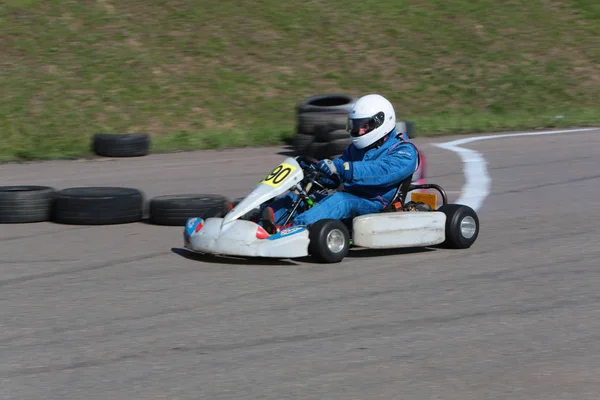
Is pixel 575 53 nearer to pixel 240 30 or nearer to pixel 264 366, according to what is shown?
pixel 240 30

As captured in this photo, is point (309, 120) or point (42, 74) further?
point (42, 74)

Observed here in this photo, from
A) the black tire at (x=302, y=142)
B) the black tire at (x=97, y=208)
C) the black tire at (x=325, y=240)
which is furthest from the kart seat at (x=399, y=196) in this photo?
the black tire at (x=302, y=142)

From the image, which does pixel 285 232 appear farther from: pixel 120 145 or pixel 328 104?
pixel 328 104

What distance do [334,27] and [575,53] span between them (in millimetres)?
5101

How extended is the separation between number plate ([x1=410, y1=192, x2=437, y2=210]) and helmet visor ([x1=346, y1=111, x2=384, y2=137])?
0.85 meters

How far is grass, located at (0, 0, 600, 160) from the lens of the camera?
15062mm

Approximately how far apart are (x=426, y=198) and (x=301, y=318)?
8.93ft

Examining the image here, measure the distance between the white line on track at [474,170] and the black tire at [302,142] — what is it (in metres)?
1.89

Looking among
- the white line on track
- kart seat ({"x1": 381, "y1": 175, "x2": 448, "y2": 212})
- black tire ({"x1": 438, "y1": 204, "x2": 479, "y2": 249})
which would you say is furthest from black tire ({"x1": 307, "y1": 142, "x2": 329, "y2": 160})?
black tire ({"x1": 438, "y1": 204, "x2": 479, "y2": 249})

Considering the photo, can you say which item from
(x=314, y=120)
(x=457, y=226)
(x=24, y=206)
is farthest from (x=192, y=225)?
(x=314, y=120)

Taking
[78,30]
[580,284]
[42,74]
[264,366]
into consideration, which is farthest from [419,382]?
[78,30]

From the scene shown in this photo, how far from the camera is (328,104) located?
13.9 metres

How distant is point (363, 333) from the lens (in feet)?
15.6

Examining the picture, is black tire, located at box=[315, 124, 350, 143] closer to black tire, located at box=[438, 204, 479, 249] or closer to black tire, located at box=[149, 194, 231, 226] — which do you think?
black tire, located at box=[149, 194, 231, 226]
